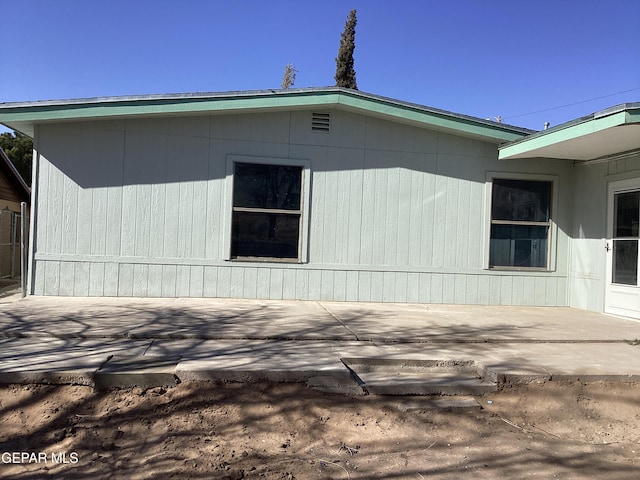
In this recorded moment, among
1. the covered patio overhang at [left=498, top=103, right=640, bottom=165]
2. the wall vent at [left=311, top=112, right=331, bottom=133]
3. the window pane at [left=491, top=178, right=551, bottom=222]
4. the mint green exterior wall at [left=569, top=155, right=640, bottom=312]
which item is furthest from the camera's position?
the window pane at [left=491, top=178, right=551, bottom=222]

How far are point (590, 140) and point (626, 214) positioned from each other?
1.69 meters

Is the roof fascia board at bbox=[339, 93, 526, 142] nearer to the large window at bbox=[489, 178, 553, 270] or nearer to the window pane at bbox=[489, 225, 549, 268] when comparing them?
the large window at bbox=[489, 178, 553, 270]

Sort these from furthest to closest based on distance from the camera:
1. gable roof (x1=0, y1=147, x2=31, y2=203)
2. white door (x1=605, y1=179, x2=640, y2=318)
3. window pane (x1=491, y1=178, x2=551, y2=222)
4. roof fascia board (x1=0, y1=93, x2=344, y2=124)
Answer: gable roof (x1=0, y1=147, x2=31, y2=203) < window pane (x1=491, y1=178, x2=551, y2=222) < white door (x1=605, y1=179, x2=640, y2=318) < roof fascia board (x1=0, y1=93, x2=344, y2=124)

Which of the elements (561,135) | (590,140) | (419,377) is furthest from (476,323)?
(590,140)

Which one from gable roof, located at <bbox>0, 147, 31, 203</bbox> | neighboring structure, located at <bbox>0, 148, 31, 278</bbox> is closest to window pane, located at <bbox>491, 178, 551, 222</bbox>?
neighboring structure, located at <bbox>0, 148, 31, 278</bbox>

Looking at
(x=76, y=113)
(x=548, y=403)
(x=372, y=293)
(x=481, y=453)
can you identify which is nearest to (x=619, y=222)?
(x=372, y=293)

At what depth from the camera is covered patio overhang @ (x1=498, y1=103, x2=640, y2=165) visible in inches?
238

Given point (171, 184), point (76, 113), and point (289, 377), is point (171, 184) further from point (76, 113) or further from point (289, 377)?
point (289, 377)

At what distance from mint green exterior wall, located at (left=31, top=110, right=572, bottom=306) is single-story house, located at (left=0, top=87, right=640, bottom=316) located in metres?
0.02

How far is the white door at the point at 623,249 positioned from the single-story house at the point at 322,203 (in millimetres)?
29

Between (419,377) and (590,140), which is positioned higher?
(590,140)

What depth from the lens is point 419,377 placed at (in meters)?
4.66

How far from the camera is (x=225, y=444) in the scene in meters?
3.43

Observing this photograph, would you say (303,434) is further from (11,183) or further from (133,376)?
(11,183)
